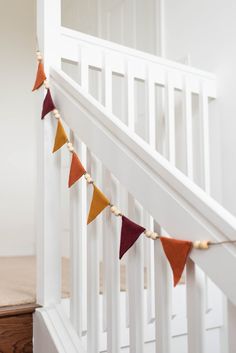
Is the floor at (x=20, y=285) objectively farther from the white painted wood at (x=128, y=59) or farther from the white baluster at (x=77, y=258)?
the white painted wood at (x=128, y=59)

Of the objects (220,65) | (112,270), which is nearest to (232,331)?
(112,270)

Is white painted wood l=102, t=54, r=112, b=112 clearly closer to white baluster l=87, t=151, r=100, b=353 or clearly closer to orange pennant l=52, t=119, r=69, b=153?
orange pennant l=52, t=119, r=69, b=153

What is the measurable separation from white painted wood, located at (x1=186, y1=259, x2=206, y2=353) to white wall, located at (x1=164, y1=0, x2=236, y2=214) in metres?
0.98

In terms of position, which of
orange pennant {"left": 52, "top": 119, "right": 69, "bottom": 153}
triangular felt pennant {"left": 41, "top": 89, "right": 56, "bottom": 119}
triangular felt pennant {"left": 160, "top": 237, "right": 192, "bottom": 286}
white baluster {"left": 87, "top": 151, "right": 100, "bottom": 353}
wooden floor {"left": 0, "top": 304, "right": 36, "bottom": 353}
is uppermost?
triangular felt pennant {"left": 41, "top": 89, "right": 56, "bottom": 119}

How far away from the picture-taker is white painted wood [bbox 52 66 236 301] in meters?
0.72

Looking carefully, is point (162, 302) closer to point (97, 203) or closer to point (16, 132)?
point (97, 203)

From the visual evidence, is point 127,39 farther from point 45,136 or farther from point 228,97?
point 45,136

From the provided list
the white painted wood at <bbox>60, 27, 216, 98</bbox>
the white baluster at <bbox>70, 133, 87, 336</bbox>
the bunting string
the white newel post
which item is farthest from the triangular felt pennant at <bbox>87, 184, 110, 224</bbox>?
the white painted wood at <bbox>60, 27, 216, 98</bbox>

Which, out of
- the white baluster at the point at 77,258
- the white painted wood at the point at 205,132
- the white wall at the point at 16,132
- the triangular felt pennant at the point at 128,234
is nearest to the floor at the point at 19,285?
the white baluster at the point at 77,258

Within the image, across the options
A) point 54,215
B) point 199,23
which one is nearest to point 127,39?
point 199,23

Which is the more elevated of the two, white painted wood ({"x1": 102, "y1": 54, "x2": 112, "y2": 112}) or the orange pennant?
white painted wood ({"x1": 102, "y1": 54, "x2": 112, "y2": 112})

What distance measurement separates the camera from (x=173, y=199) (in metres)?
0.82

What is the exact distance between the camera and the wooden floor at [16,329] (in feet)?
4.01

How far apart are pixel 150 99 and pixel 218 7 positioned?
610 mm
